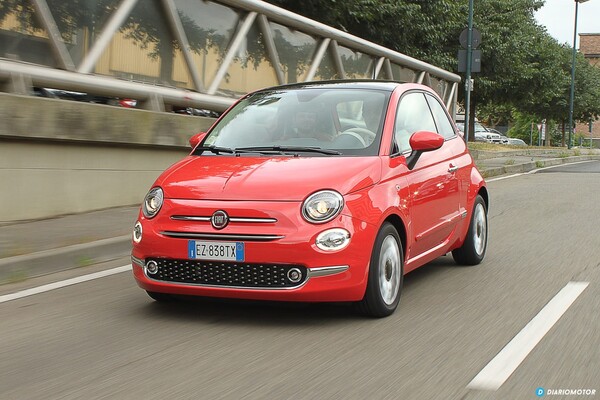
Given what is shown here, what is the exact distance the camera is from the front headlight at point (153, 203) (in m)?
5.37

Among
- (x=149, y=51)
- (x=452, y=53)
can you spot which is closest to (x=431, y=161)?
(x=149, y=51)

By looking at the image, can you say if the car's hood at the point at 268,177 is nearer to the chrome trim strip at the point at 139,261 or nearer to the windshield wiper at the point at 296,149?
the windshield wiper at the point at 296,149

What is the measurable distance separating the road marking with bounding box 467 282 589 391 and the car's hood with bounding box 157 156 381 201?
1.32 m

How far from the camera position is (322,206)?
16.8ft

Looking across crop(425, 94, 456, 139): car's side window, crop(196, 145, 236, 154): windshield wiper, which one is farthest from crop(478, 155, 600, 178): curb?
crop(196, 145, 236, 154): windshield wiper

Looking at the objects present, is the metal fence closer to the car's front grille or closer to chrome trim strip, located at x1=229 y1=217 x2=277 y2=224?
the car's front grille

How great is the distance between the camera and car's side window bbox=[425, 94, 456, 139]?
285 inches

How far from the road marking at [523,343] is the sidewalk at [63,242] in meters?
3.85

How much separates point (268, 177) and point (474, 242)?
9.01 feet

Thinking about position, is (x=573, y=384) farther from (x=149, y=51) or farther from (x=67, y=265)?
(x=149, y=51)

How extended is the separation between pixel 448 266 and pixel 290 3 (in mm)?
13866

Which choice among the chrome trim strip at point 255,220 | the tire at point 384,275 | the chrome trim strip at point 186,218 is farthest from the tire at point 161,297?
the tire at point 384,275

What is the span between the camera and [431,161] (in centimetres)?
648

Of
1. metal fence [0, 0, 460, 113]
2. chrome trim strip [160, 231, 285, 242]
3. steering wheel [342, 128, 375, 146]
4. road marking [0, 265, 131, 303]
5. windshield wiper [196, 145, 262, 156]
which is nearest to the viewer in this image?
chrome trim strip [160, 231, 285, 242]
